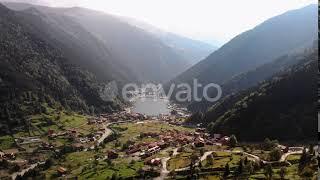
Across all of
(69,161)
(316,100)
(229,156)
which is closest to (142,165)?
(229,156)

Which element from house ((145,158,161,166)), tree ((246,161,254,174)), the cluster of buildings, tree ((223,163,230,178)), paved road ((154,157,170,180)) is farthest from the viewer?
the cluster of buildings

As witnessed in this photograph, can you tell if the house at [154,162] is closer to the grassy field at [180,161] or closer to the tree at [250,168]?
the grassy field at [180,161]

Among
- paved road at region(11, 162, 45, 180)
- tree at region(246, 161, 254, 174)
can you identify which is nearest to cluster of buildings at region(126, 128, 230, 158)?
paved road at region(11, 162, 45, 180)

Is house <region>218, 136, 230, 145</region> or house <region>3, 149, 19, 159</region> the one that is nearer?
house <region>218, 136, 230, 145</region>

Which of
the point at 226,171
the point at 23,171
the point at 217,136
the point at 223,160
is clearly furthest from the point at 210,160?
the point at 23,171

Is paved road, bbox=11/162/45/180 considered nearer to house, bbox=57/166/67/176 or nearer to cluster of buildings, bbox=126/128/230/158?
house, bbox=57/166/67/176

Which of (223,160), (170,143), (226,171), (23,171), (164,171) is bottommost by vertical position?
(23,171)

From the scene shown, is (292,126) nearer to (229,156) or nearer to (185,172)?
(229,156)

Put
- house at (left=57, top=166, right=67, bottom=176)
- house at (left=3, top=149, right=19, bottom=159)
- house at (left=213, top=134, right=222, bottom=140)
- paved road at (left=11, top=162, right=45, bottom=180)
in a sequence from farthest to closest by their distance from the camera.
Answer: house at (left=213, top=134, right=222, bottom=140) → house at (left=3, top=149, right=19, bottom=159) → paved road at (left=11, top=162, right=45, bottom=180) → house at (left=57, top=166, right=67, bottom=176)

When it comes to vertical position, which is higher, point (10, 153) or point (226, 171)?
point (226, 171)

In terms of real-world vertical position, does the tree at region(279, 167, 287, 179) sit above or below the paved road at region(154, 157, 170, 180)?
above

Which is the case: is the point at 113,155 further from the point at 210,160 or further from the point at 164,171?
the point at 210,160
